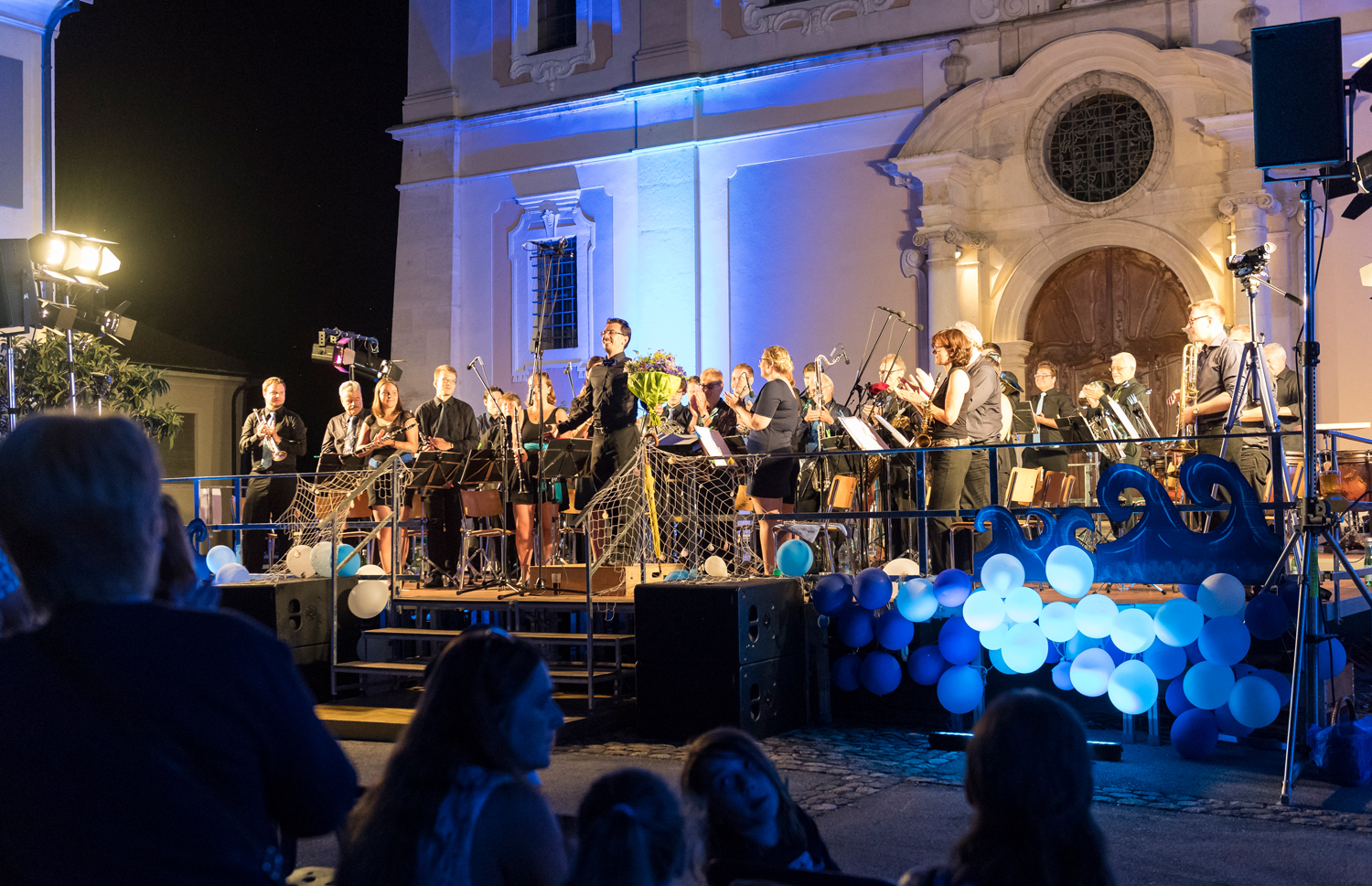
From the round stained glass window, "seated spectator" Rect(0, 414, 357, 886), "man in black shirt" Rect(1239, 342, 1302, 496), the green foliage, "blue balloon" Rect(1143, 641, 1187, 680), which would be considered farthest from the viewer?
the round stained glass window

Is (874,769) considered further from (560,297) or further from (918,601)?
(560,297)

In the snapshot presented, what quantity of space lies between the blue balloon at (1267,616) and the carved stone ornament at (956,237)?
1009 cm

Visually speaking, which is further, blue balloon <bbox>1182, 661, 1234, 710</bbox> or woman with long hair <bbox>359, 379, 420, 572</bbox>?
woman with long hair <bbox>359, 379, 420, 572</bbox>

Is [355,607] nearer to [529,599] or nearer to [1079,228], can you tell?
[529,599]

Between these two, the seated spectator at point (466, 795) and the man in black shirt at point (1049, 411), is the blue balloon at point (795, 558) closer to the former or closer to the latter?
the man in black shirt at point (1049, 411)

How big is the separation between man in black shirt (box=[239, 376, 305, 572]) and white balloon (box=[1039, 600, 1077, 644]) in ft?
Result: 24.3

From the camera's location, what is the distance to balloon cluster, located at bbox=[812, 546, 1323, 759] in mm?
6094

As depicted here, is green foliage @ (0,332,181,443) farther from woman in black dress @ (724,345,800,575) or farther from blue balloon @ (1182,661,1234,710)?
blue balloon @ (1182,661,1234,710)

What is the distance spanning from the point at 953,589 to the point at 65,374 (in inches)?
364

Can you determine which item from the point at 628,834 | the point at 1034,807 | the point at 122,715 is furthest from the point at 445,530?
the point at 122,715

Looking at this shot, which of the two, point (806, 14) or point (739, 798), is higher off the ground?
point (806, 14)

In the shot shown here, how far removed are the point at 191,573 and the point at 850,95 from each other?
15.4 metres

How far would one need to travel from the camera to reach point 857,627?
292 inches

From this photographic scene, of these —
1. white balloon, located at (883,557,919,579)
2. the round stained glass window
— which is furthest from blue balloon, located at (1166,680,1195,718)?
the round stained glass window
